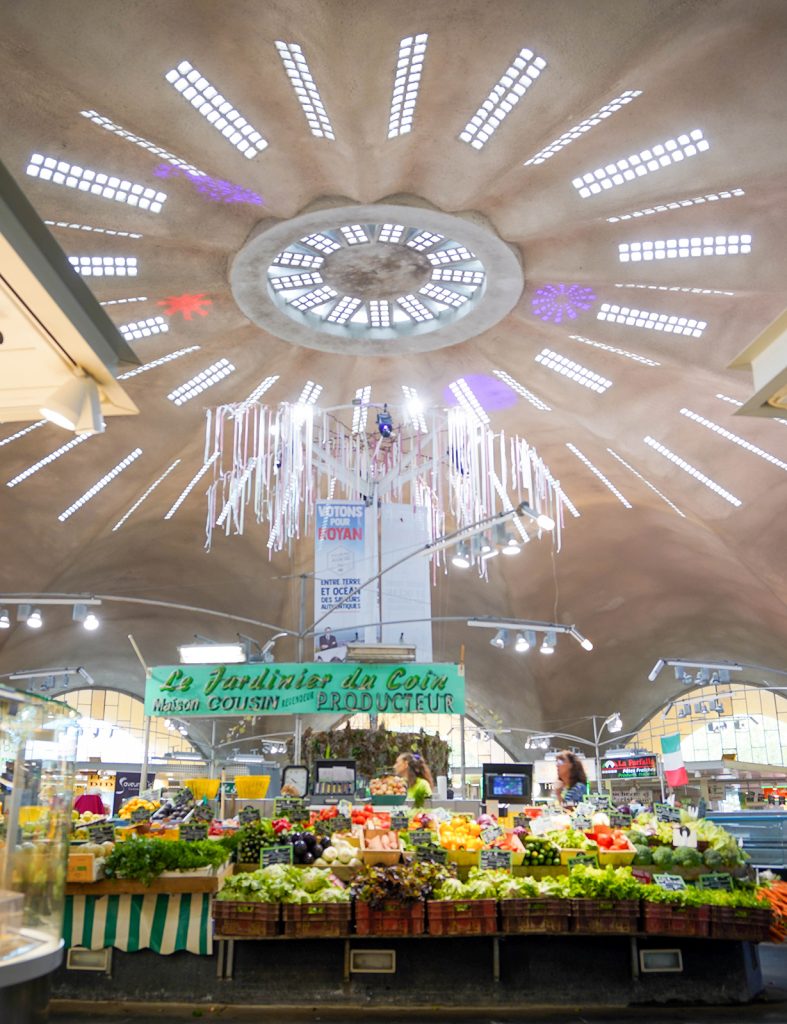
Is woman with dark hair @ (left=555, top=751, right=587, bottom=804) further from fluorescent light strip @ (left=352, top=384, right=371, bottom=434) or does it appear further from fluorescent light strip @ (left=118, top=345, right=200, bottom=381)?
fluorescent light strip @ (left=118, top=345, right=200, bottom=381)

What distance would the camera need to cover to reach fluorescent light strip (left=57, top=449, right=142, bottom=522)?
2420 centimetres

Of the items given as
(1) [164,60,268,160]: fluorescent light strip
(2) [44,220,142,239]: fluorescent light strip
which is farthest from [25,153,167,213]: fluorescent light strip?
(1) [164,60,268,160]: fluorescent light strip

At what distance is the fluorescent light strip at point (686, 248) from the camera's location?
14.9 metres

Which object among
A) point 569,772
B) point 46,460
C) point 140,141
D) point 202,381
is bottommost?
point 569,772

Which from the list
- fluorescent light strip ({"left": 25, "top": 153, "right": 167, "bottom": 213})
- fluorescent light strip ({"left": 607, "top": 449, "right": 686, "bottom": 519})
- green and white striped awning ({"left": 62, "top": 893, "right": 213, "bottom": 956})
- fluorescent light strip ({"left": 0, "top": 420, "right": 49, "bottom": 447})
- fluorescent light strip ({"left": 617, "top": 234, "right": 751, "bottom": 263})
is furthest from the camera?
fluorescent light strip ({"left": 607, "top": 449, "right": 686, "bottom": 519})

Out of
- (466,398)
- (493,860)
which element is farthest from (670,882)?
(466,398)

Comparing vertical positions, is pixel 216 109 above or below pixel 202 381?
below

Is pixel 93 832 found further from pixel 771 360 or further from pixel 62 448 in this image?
pixel 62 448

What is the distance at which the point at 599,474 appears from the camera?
27047 millimetres

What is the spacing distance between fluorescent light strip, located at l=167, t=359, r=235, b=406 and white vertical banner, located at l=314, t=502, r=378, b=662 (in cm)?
406

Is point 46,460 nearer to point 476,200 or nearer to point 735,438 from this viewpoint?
point 476,200

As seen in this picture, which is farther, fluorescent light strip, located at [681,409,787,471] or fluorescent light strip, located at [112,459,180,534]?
fluorescent light strip, located at [112,459,180,534]

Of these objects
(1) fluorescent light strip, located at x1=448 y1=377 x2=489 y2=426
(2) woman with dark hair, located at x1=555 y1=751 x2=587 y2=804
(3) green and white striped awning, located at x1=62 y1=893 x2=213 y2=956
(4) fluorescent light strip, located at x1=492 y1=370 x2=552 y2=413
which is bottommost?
(3) green and white striped awning, located at x1=62 y1=893 x2=213 y2=956

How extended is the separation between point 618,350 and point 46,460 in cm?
1426
